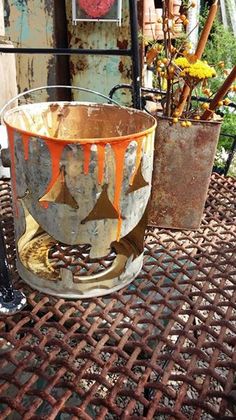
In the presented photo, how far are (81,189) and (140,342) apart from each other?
275mm

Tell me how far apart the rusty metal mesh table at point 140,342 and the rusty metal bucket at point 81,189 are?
0.13ft

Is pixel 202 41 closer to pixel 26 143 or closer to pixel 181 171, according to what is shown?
pixel 181 171

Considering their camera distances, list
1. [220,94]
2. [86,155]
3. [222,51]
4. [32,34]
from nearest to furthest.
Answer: [86,155], [220,94], [32,34], [222,51]

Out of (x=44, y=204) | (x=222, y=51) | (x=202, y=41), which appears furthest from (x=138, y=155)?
(x=222, y=51)

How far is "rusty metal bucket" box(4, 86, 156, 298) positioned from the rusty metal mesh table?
0.04 metres

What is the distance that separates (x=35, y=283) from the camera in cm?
83

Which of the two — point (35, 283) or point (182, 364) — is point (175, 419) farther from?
point (35, 283)

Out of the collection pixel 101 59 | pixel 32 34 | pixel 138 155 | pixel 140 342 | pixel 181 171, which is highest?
pixel 32 34

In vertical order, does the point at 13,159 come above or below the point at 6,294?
above

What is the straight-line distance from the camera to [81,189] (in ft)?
2.35

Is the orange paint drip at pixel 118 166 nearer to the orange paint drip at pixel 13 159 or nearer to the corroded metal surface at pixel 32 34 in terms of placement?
the orange paint drip at pixel 13 159

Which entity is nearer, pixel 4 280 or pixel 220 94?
pixel 4 280

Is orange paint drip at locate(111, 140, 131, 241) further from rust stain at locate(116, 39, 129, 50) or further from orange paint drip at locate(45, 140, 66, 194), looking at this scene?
rust stain at locate(116, 39, 129, 50)

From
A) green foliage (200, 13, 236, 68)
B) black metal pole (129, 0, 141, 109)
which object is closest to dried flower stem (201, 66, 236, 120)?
black metal pole (129, 0, 141, 109)
